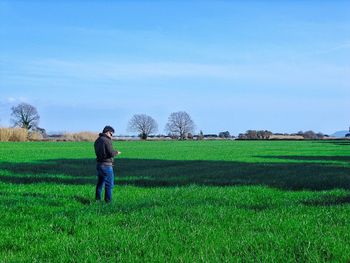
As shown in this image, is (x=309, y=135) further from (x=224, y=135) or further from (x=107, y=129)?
(x=107, y=129)

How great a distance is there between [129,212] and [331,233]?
487 centimetres

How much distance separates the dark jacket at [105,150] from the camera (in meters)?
15.1

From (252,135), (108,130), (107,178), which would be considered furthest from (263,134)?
(107,178)

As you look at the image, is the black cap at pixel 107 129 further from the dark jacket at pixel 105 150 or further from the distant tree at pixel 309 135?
the distant tree at pixel 309 135

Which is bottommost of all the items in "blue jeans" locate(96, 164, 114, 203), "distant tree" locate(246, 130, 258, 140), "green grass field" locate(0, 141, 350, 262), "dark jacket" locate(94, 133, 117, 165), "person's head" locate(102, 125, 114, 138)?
"green grass field" locate(0, 141, 350, 262)

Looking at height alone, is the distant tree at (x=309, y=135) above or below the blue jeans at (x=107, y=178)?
above

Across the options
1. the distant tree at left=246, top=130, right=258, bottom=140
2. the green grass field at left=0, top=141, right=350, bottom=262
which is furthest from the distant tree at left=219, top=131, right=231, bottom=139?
A: the green grass field at left=0, top=141, right=350, bottom=262

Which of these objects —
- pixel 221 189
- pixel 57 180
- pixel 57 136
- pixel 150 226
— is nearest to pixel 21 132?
pixel 57 136

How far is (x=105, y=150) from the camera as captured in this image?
49.7 feet

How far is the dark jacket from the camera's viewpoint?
15.1 metres

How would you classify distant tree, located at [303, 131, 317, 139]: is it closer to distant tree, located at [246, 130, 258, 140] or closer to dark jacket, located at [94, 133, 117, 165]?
distant tree, located at [246, 130, 258, 140]

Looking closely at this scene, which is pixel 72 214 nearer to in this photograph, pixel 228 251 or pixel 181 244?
pixel 181 244

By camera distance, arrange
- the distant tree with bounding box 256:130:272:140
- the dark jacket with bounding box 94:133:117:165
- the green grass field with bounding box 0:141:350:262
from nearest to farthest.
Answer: the green grass field with bounding box 0:141:350:262
the dark jacket with bounding box 94:133:117:165
the distant tree with bounding box 256:130:272:140

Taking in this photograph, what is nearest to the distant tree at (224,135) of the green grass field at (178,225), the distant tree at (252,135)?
the distant tree at (252,135)
